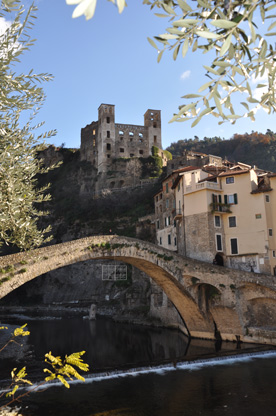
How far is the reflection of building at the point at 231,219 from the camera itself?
26.2 m

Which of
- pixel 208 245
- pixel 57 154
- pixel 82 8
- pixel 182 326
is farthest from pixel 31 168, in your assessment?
pixel 57 154

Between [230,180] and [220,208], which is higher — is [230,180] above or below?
above

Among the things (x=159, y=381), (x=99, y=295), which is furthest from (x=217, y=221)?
(x=99, y=295)

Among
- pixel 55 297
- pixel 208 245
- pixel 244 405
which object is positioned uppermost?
pixel 208 245

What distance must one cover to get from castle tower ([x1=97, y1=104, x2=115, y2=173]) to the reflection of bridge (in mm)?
41594

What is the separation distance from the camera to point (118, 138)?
65875 mm

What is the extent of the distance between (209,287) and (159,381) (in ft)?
36.0

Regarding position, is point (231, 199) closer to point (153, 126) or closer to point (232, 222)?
point (232, 222)

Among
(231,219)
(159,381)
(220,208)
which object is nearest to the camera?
(159,381)

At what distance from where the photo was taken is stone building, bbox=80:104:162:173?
65.0 meters

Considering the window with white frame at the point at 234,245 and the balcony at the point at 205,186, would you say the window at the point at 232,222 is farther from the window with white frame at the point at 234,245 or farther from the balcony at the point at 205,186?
the balcony at the point at 205,186

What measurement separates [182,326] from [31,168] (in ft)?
81.3

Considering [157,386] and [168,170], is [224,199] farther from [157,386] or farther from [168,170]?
[168,170]

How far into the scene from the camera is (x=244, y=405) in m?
12.7
